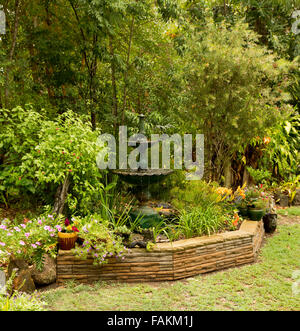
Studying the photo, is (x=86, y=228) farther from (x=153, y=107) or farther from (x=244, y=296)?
(x=153, y=107)

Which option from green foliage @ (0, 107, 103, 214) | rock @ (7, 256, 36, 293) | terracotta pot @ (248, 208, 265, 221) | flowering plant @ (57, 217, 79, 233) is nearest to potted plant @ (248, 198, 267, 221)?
terracotta pot @ (248, 208, 265, 221)

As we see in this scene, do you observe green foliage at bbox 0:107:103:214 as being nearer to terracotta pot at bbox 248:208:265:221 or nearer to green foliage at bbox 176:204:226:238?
green foliage at bbox 176:204:226:238

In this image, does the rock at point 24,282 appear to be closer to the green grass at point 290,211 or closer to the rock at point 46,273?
the rock at point 46,273

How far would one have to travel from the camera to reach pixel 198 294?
2.99 meters

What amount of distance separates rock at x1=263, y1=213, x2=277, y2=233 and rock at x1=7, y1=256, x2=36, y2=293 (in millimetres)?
3568

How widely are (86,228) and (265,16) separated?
5972 millimetres

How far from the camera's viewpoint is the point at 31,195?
4441mm

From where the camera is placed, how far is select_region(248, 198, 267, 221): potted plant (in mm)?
4578

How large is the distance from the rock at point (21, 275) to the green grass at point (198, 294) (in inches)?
6.8

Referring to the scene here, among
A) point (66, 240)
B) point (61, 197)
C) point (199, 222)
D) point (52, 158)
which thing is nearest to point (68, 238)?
point (66, 240)

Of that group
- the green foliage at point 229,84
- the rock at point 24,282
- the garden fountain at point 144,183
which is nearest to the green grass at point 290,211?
the green foliage at point 229,84
